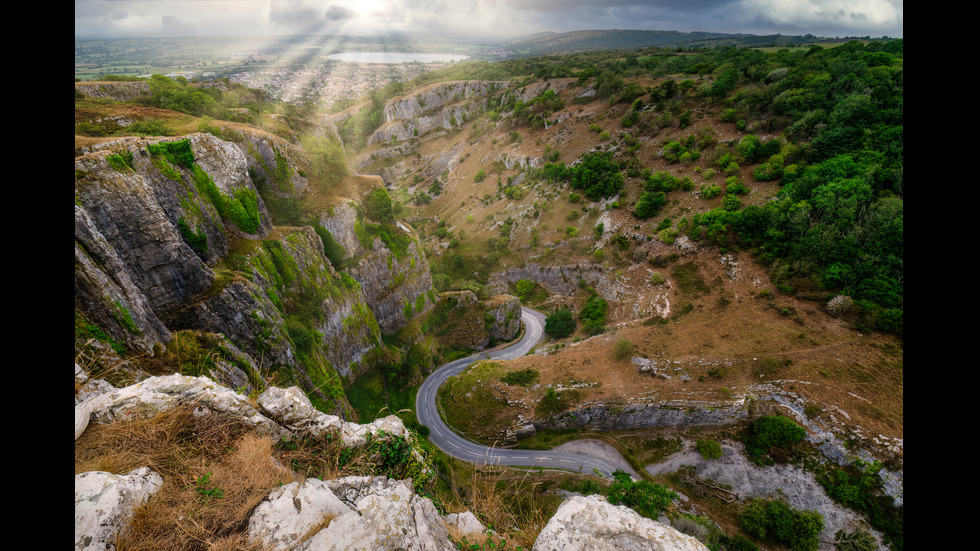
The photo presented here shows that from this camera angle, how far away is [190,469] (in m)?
5.26

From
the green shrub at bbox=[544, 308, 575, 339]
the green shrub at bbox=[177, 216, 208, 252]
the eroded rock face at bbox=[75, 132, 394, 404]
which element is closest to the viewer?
the eroded rock face at bbox=[75, 132, 394, 404]

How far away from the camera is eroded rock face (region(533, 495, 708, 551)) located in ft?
18.9

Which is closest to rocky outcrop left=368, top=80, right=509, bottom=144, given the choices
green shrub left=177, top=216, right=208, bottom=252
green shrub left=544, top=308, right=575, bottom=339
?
green shrub left=544, top=308, right=575, bottom=339

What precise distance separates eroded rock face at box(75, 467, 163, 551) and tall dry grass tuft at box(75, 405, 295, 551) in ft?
0.45

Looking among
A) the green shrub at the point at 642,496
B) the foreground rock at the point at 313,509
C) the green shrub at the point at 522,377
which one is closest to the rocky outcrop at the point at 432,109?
the green shrub at the point at 522,377

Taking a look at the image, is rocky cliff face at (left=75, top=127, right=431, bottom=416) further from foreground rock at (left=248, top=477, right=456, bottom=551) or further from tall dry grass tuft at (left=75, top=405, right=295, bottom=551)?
foreground rock at (left=248, top=477, right=456, bottom=551)

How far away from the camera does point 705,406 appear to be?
29922 mm

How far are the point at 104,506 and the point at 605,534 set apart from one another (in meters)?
7.73

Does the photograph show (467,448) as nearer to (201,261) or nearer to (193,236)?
(201,261)

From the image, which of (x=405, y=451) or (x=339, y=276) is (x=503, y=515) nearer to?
(x=405, y=451)

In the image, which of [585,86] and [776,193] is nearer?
[776,193]

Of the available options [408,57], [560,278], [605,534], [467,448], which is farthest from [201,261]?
[408,57]
